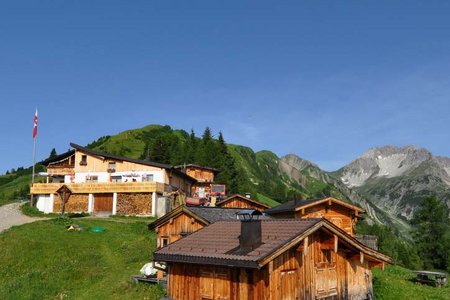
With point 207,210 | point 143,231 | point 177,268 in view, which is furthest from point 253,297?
point 143,231

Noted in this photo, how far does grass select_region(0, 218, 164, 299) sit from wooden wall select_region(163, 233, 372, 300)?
5.24 m

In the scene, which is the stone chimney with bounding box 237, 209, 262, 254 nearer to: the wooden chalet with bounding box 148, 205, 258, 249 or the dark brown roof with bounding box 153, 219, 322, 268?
the dark brown roof with bounding box 153, 219, 322, 268

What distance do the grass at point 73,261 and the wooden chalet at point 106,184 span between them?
8177 millimetres

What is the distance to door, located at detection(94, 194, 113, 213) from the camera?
51.8 m

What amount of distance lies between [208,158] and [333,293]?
73.9 meters

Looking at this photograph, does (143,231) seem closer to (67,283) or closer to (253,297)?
(67,283)

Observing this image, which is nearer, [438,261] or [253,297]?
[253,297]

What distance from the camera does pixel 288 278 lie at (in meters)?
16.4

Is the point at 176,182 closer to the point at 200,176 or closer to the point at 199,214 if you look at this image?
the point at 200,176

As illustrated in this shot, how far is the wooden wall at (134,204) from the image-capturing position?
49938mm

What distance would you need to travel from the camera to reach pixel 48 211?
53.6 metres

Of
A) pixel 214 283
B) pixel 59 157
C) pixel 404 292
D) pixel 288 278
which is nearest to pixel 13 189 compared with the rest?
pixel 59 157

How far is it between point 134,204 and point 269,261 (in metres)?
38.0

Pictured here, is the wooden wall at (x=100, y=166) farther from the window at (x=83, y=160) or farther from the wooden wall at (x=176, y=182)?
the wooden wall at (x=176, y=182)
